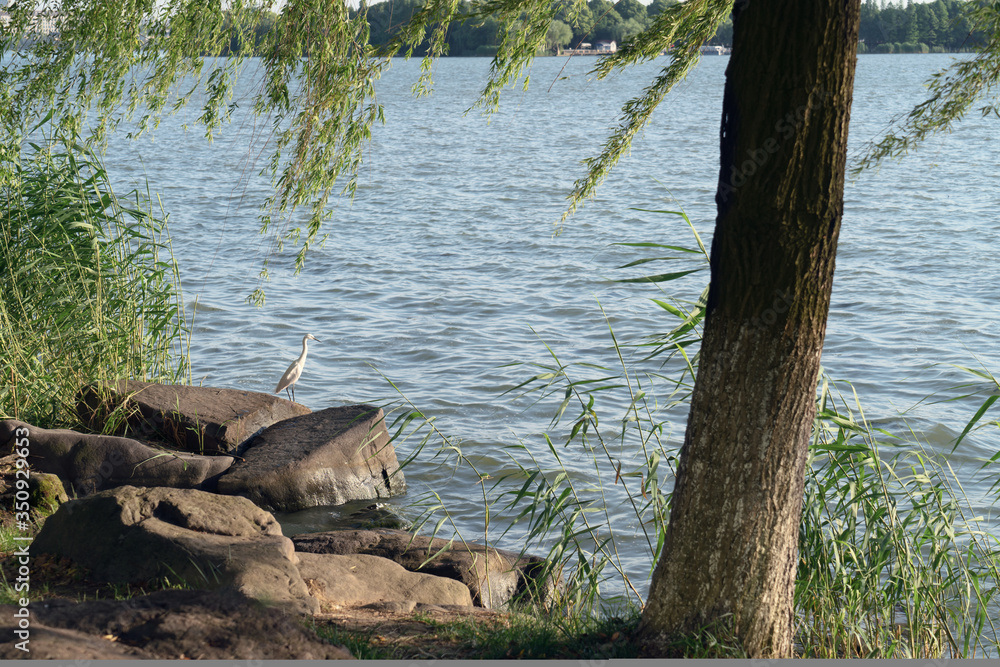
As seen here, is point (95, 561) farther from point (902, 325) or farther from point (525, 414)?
point (902, 325)

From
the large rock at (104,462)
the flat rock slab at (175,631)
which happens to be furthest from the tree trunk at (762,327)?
the large rock at (104,462)

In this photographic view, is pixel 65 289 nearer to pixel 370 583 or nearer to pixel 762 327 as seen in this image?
pixel 370 583

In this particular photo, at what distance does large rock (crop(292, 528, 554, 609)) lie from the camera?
18.9 feet

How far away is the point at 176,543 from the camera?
4.81 metres

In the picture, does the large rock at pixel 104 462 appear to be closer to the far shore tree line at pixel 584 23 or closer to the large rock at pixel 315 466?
the large rock at pixel 315 466

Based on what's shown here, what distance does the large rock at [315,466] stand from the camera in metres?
7.45

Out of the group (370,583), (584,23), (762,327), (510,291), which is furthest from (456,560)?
(510,291)

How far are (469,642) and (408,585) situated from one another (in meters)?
1.65

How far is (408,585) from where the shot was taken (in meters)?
5.43

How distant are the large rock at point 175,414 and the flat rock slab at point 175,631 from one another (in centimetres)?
439

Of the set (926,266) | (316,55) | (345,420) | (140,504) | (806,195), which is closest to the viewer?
(806,195)

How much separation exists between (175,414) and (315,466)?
134 cm

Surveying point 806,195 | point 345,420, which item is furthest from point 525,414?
point 806,195

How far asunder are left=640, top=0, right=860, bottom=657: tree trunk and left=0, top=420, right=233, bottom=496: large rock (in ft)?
15.6
